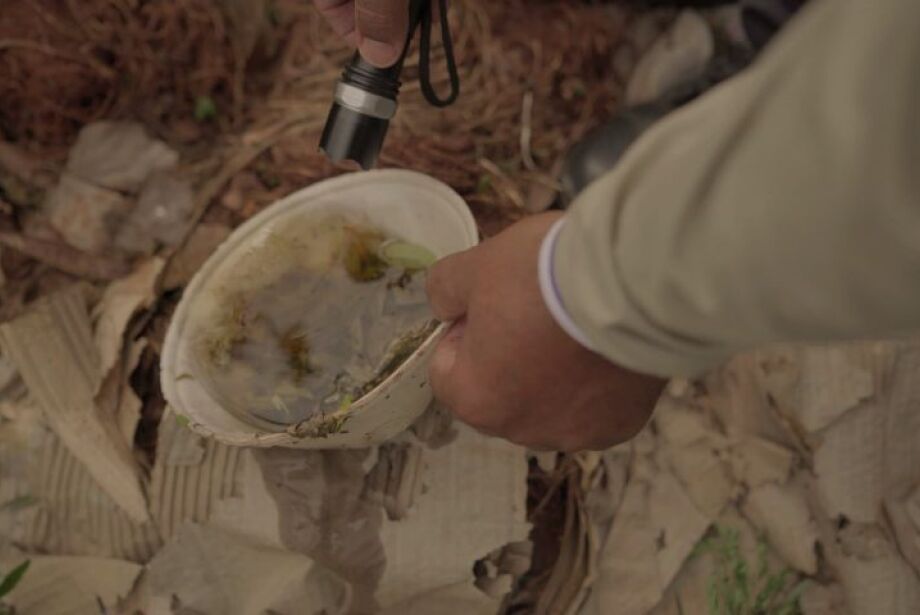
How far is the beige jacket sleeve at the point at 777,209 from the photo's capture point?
368mm

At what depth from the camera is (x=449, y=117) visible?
4.10 ft

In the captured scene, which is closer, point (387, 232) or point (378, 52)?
point (378, 52)

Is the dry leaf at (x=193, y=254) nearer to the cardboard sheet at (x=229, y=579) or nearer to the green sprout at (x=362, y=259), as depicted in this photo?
the green sprout at (x=362, y=259)

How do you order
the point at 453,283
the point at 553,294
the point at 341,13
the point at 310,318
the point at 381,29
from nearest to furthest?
the point at 553,294
the point at 453,283
the point at 381,29
the point at 341,13
the point at 310,318

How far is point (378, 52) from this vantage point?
Answer: 0.77 meters

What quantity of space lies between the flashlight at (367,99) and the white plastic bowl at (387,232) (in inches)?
4.4

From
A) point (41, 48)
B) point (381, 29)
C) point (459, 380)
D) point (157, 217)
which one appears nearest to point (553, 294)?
point (459, 380)

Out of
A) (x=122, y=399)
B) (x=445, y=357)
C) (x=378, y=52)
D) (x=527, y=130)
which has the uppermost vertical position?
(x=378, y=52)

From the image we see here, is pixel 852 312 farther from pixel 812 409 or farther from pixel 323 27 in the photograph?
pixel 323 27

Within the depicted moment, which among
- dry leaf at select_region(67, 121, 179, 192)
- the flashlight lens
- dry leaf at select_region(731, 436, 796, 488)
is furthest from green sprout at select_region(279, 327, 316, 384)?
dry leaf at select_region(731, 436, 796, 488)

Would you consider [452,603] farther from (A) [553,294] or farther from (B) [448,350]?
(A) [553,294]

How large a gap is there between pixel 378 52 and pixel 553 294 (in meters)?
0.37

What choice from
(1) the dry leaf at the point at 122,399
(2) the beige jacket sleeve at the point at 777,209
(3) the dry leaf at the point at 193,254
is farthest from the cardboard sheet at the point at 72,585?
(2) the beige jacket sleeve at the point at 777,209

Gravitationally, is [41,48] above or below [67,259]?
above
